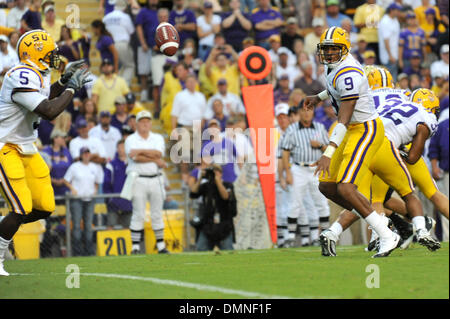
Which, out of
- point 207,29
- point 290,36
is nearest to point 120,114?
point 207,29

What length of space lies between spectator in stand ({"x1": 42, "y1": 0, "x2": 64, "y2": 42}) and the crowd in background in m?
0.02

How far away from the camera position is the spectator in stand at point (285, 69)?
16.1 m

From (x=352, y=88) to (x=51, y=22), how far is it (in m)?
8.07

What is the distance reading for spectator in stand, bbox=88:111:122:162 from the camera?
14.0 meters

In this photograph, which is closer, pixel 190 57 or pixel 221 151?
pixel 221 151

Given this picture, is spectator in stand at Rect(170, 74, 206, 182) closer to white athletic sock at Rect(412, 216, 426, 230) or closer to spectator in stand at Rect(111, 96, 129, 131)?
spectator in stand at Rect(111, 96, 129, 131)

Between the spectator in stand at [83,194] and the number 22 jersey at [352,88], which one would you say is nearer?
the number 22 jersey at [352,88]

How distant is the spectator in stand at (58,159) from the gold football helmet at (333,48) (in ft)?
19.2

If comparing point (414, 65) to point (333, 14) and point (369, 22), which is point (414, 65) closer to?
point (369, 22)

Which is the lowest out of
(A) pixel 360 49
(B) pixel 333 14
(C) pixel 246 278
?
(C) pixel 246 278

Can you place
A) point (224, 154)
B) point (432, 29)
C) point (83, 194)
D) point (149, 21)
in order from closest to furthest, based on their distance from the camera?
point (83, 194) → point (224, 154) → point (149, 21) → point (432, 29)

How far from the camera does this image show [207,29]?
16.2m

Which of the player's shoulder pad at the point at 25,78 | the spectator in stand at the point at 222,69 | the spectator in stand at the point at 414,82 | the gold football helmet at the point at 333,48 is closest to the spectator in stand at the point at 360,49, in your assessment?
the spectator in stand at the point at 414,82

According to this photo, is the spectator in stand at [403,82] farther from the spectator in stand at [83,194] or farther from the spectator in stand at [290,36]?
the spectator in stand at [83,194]
